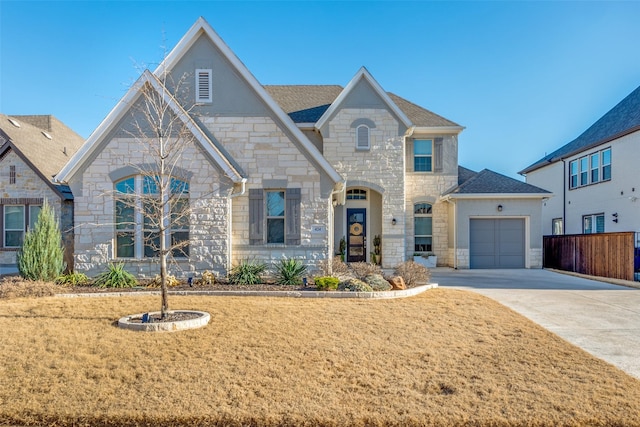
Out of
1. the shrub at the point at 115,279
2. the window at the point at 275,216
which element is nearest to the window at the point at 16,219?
the shrub at the point at 115,279

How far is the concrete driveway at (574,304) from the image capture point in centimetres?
670

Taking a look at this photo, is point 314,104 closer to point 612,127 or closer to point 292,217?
point 292,217

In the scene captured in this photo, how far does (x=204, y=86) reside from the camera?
501 inches

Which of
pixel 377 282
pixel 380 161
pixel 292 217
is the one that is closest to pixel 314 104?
pixel 380 161

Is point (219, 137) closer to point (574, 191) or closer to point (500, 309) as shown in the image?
point (500, 309)

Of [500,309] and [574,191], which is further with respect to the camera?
[574,191]

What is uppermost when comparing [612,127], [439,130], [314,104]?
[314,104]

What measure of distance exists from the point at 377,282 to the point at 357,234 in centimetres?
762

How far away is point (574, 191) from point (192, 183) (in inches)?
803

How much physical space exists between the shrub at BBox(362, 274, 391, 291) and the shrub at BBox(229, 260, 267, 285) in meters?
3.07

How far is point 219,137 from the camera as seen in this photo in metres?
12.7

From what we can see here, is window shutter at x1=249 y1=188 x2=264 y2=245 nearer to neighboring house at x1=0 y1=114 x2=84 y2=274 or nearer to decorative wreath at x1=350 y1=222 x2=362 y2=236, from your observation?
decorative wreath at x1=350 y1=222 x2=362 y2=236

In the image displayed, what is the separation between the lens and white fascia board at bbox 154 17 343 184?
12305mm

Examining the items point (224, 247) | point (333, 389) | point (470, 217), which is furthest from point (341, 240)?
point (333, 389)
